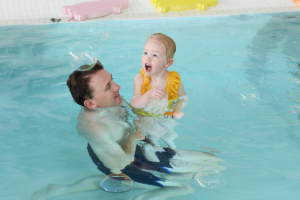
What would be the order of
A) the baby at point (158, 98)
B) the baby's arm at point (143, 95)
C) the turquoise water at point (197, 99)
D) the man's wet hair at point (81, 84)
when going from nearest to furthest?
the man's wet hair at point (81, 84)
the baby's arm at point (143, 95)
the baby at point (158, 98)
the turquoise water at point (197, 99)

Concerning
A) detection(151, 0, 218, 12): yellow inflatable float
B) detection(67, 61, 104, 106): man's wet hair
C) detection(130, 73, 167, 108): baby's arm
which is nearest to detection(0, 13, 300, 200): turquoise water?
detection(151, 0, 218, 12): yellow inflatable float

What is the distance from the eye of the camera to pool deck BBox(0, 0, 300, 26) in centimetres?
564

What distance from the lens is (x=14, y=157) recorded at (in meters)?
3.14

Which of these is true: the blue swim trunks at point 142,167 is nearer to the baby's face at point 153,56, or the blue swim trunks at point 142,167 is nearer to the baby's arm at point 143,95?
the baby's arm at point 143,95

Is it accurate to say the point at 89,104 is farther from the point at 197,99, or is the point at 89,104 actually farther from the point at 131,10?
the point at 131,10

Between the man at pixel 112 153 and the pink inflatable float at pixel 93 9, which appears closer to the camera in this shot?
the man at pixel 112 153

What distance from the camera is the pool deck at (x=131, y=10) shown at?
18.5ft

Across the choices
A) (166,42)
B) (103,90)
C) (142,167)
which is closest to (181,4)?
(166,42)

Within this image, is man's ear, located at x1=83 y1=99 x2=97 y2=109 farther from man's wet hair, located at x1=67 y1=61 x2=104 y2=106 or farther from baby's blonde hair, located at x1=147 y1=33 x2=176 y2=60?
baby's blonde hair, located at x1=147 y1=33 x2=176 y2=60

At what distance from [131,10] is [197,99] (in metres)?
2.76

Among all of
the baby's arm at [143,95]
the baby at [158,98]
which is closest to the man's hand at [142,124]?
the baby at [158,98]

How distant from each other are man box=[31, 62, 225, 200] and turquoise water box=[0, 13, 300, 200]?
112 millimetres

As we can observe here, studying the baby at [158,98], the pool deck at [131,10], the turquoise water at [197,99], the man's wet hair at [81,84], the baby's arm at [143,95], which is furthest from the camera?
the pool deck at [131,10]

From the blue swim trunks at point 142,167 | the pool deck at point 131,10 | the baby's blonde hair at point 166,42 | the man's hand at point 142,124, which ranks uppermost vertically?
the pool deck at point 131,10
